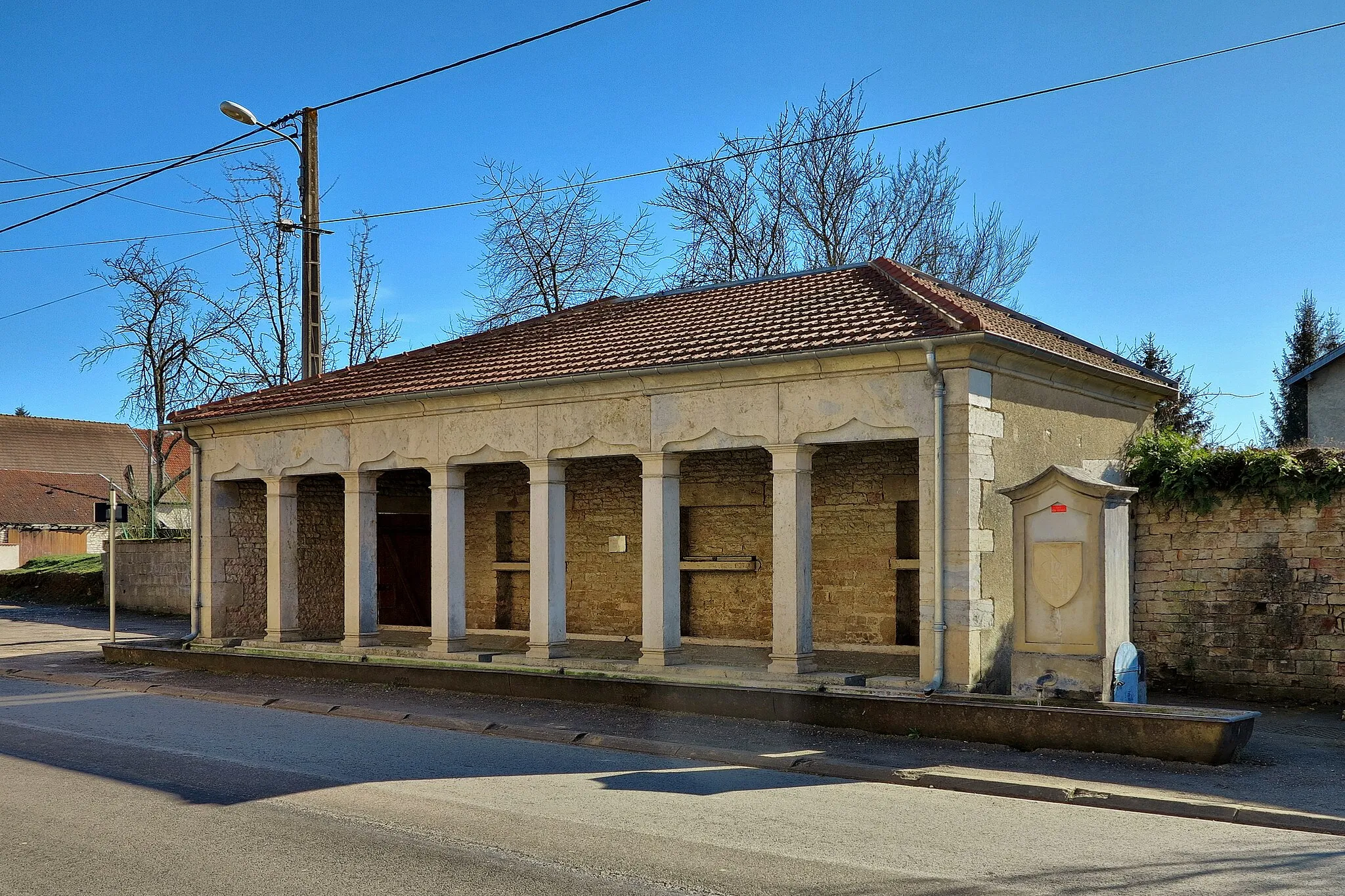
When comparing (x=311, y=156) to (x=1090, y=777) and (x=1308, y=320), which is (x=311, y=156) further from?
(x=1308, y=320)

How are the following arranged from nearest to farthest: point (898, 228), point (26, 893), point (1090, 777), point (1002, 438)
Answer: point (26, 893), point (1090, 777), point (1002, 438), point (898, 228)

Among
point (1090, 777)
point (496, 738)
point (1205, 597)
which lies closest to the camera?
point (1090, 777)

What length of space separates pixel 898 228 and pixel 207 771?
23470 mm

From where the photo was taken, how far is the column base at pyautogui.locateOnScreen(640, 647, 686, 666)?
1308cm

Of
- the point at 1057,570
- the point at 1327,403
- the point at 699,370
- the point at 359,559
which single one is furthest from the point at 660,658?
the point at 1327,403

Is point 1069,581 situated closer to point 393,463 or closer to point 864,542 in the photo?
point 864,542

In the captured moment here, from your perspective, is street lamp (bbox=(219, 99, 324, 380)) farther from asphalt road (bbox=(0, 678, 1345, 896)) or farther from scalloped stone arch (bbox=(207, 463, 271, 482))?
asphalt road (bbox=(0, 678, 1345, 896))

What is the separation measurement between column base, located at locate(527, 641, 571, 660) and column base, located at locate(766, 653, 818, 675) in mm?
3046

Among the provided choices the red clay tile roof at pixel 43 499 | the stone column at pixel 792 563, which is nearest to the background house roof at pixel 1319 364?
the stone column at pixel 792 563

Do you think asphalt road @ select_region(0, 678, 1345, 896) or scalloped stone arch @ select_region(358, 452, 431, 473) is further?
scalloped stone arch @ select_region(358, 452, 431, 473)

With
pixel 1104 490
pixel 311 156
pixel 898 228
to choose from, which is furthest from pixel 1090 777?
pixel 898 228

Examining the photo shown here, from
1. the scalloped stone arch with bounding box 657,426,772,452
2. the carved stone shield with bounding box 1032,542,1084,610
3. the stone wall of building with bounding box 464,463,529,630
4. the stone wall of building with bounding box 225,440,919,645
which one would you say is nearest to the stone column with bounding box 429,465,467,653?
the stone wall of building with bounding box 225,440,919,645

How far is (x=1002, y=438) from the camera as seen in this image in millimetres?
11852

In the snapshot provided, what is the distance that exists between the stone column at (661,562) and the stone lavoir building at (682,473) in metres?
0.03
